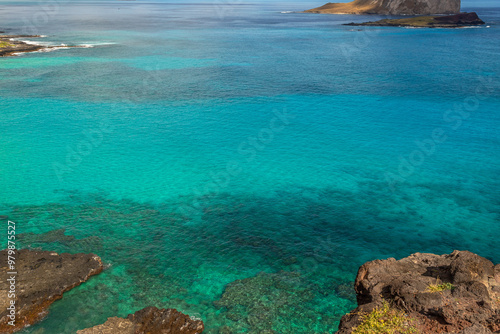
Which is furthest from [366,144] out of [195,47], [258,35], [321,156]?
[258,35]

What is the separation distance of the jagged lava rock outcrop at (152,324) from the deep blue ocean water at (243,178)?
89cm

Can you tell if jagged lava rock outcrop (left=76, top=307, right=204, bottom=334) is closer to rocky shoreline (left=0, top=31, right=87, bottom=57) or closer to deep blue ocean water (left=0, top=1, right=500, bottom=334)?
deep blue ocean water (left=0, top=1, right=500, bottom=334)

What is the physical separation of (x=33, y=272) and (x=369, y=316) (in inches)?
602

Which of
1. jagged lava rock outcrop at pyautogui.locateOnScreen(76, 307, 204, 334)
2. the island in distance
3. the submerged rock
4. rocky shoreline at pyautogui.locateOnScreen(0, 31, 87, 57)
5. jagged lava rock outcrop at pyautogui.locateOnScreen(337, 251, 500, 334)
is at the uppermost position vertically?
the island in distance

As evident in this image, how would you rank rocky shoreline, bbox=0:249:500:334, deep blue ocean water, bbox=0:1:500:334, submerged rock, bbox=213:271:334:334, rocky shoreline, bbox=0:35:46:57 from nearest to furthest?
rocky shoreline, bbox=0:249:500:334 < submerged rock, bbox=213:271:334:334 < deep blue ocean water, bbox=0:1:500:334 < rocky shoreline, bbox=0:35:46:57

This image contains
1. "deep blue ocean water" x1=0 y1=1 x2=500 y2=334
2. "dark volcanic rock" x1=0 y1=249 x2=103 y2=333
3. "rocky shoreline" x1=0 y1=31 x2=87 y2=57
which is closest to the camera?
"dark volcanic rock" x1=0 y1=249 x2=103 y2=333

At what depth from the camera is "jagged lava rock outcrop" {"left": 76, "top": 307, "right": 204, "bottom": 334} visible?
16.0 metres

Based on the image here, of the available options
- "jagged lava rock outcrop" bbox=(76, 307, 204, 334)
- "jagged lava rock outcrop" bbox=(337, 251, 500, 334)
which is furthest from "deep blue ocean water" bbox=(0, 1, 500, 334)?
"jagged lava rock outcrop" bbox=(337, 251, 500, 334)

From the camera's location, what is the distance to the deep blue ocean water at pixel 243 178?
19578 millimetres

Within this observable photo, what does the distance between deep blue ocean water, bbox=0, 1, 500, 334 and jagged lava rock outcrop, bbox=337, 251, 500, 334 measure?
3.30 metres

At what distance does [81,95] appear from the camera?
51.5 meters

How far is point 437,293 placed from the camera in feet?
44.9

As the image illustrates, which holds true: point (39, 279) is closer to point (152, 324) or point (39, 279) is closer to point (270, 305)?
point (152, 324)

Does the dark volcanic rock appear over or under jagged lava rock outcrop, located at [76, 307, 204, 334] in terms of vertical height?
over
